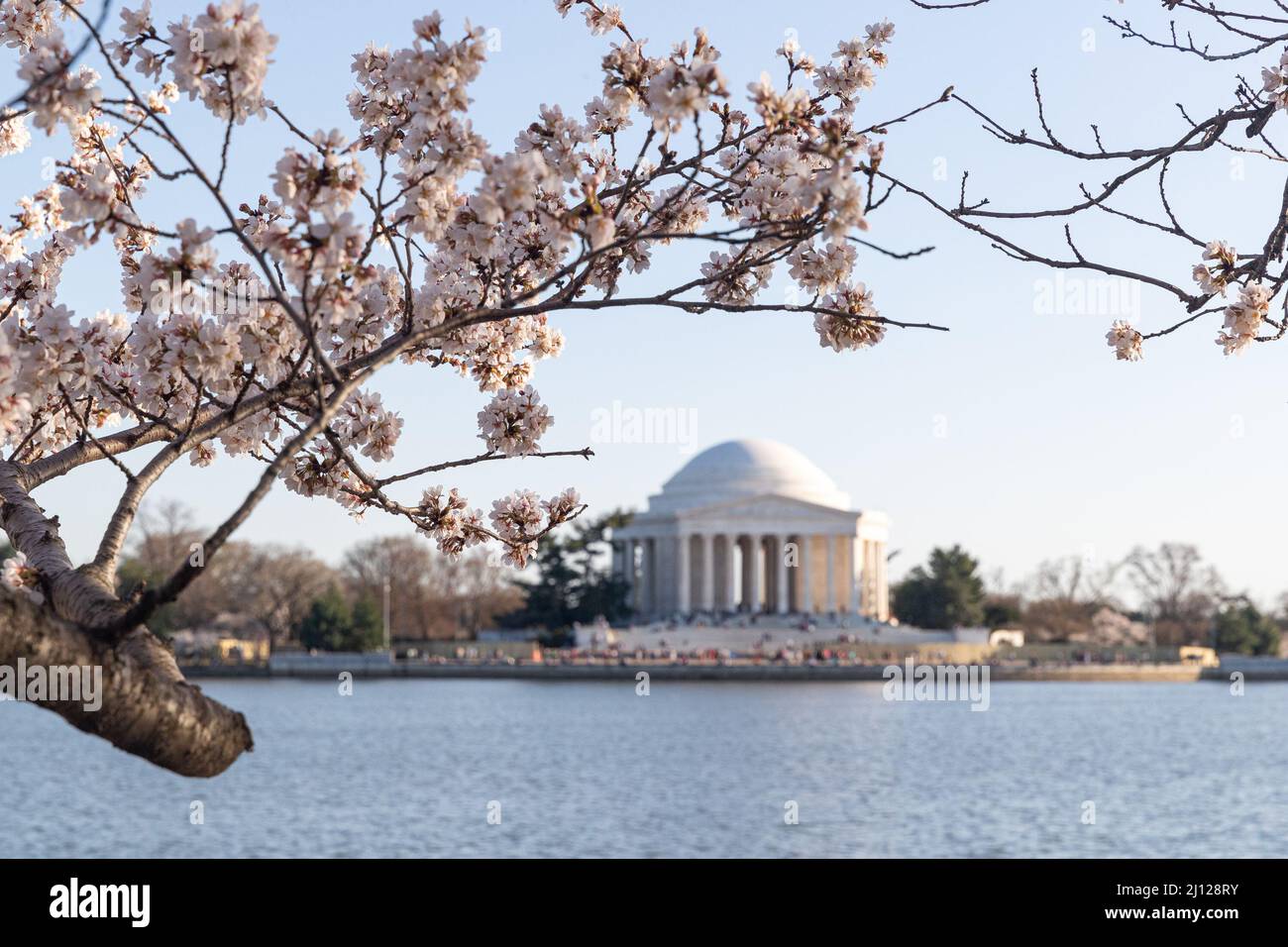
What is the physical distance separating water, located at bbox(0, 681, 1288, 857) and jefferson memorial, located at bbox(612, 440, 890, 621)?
3702 cm

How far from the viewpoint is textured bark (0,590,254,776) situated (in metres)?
3.45

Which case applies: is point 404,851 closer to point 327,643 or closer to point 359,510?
point 359,510

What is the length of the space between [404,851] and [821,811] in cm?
1062

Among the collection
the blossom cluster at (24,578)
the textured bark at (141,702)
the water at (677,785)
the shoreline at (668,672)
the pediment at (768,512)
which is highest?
the pediment at (768,512)

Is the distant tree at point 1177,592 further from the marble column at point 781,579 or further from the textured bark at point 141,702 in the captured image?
the textured bark at point 141,702

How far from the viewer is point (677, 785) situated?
41844 mm

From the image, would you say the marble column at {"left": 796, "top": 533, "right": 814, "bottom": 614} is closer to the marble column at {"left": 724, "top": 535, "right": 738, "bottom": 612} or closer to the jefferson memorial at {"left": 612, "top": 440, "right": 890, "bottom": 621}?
the jefferson memorial at {"left": 612, "top": 440, "right": 890, "bottom": 621}

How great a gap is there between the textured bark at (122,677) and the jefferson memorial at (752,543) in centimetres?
9854

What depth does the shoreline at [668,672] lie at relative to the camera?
8244 cm

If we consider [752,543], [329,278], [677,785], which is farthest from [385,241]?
[752,543]

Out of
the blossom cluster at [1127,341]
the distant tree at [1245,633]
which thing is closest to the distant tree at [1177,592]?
the distant tree at [1245,633]

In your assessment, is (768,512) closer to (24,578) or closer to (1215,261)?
(1215,261)

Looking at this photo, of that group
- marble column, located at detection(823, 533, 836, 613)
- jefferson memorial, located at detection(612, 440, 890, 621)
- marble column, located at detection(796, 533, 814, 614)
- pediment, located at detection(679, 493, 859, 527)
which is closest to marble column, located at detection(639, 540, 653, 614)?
jefferson memorial, located at detection(612, 440, 890, 621)

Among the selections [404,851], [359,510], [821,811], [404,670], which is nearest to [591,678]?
[404,670]
